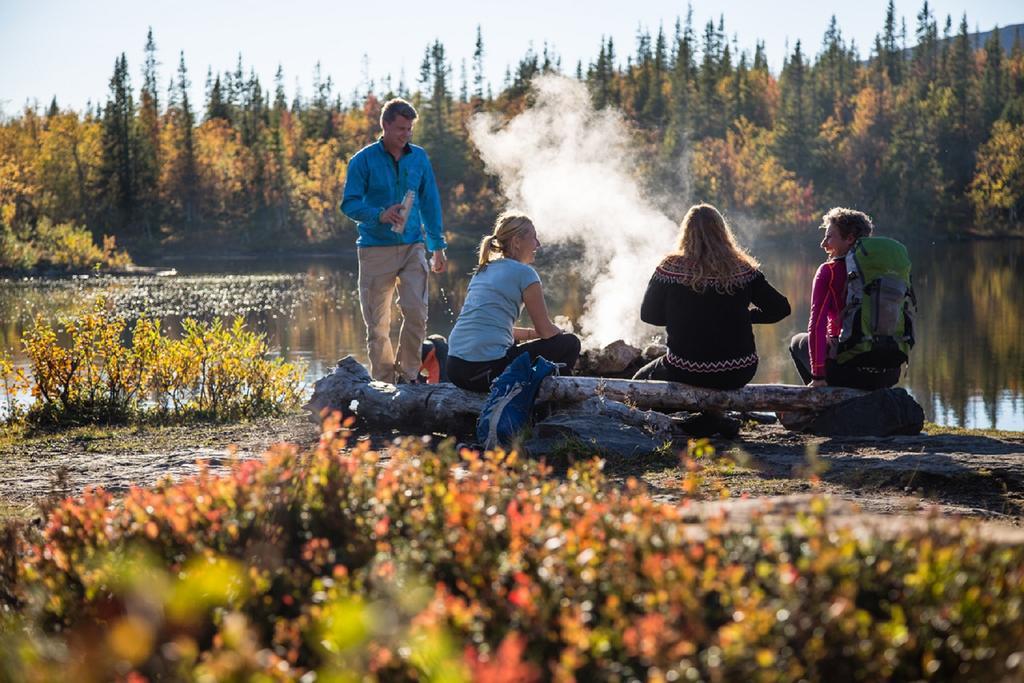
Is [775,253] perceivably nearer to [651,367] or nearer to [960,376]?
[960,376]

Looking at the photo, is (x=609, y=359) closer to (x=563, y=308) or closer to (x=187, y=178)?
(x=563, y=308)

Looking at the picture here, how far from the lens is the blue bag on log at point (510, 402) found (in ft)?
21.4

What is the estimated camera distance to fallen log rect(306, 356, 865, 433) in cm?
722

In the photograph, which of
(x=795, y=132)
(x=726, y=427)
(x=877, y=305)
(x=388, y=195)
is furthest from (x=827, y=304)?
(x=795, y=132)

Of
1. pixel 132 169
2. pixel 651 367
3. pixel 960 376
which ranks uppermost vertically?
pixel 132 169

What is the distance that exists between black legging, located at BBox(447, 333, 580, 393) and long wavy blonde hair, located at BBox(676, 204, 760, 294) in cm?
106

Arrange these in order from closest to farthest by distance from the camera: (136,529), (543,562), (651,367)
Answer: (543,562) → (136,529) → (651,367)

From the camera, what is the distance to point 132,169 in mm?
67500

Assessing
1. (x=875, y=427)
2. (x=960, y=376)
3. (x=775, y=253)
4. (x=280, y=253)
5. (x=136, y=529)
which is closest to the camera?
(x=136, y=529)

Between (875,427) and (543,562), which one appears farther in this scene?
(875,427)

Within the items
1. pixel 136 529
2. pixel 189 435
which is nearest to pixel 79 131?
pixel 189 435

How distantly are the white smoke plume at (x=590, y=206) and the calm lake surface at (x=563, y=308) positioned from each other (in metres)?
2.58

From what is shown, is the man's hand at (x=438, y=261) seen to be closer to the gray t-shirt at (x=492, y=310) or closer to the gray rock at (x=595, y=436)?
the gray t-shirt at (x=492, y=310)

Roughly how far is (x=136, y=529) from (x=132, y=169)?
68.3 meters
